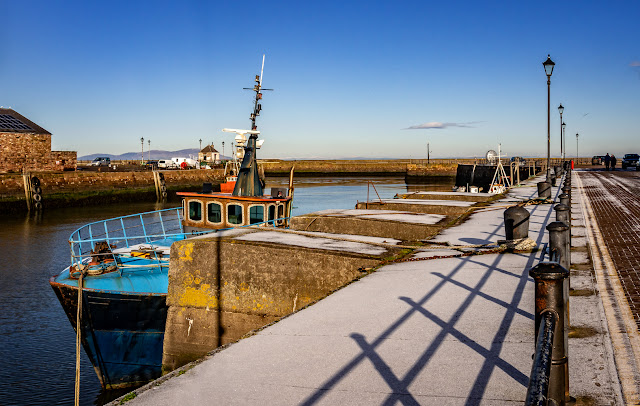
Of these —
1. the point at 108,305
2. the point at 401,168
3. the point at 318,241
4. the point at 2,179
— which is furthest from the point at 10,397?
the point at 401,168

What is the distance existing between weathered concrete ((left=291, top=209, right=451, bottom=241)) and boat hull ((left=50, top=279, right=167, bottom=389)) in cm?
420

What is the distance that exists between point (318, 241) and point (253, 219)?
5673mm

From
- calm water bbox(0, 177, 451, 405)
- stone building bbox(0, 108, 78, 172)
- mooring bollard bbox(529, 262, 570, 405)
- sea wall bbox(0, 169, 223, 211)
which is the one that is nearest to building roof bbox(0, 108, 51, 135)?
stone building bbox(0, 108, 78, 172)

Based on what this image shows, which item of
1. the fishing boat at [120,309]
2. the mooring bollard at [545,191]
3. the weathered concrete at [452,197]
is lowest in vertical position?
the fishing boat at [120,309]

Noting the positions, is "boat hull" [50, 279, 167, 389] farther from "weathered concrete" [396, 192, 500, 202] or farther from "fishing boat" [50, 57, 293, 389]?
"weathered concrete" [396, 192, 500, 202]

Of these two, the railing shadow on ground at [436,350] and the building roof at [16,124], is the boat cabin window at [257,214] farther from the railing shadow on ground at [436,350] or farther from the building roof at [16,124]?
the building roof at [16,124]

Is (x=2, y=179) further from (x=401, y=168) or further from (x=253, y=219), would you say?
(x=401, y=168)

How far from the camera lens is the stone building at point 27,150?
2286 inches

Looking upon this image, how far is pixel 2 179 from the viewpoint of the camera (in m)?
49.2

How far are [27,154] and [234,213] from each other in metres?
52.9

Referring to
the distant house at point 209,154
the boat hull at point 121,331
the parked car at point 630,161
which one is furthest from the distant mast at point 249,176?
the distant house at point 209,154

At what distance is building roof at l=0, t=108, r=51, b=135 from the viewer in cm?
6059

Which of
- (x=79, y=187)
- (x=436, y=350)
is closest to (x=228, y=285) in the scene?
(x=436, y=350)

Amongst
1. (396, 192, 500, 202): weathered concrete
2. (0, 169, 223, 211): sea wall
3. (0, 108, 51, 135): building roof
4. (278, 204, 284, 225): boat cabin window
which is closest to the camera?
(278, 204, 284, 225): boat cabin window
